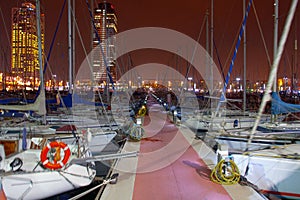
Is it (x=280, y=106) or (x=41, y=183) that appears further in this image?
(x=280, y=106)

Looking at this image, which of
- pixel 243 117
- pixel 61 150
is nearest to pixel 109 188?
pixel 61 150

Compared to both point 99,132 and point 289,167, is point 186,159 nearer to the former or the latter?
point 289,167

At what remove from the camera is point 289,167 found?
812 cm

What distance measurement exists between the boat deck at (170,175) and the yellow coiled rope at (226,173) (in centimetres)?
14

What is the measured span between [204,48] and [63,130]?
16250mm

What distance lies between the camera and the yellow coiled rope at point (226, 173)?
7629 mm

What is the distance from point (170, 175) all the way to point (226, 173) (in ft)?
5.16

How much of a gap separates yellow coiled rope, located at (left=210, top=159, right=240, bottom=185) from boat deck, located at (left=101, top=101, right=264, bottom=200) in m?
0.14

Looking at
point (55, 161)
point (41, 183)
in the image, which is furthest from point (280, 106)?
point (41, 183)

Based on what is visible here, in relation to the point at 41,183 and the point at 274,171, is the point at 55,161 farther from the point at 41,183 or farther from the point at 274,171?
the point at 274,171

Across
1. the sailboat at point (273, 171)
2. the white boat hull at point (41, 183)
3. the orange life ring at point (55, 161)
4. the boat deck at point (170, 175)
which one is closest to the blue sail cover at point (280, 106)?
the sailboat at point (273, 171)

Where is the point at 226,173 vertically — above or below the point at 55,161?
below

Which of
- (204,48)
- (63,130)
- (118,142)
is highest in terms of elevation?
(204,48)

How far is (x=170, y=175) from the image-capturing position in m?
8.50
